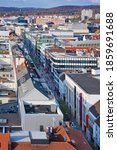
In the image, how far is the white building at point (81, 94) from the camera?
18.6 meters

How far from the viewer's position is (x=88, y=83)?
21.4 meters

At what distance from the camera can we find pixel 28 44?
55.2 metres

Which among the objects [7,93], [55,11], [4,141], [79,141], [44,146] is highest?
[4,141]

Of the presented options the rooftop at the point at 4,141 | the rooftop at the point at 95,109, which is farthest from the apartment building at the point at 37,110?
the rooftop at the point at 4,141

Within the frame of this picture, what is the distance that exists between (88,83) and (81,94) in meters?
1.77

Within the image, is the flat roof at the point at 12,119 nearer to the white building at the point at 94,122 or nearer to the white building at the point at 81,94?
the white building at the point at 94,122

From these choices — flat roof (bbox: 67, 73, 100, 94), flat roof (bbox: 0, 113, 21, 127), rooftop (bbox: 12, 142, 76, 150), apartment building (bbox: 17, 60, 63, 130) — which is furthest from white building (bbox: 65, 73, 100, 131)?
rooftop (bbox: 12, 142, 76, 150)

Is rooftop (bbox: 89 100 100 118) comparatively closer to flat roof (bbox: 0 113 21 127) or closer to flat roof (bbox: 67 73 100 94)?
flat roof (bbox: 67 73 100 94)

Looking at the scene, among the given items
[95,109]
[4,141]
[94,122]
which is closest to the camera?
[4,141]

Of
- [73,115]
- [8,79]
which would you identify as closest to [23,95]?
[73,115]

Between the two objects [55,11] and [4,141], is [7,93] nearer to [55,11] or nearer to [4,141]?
[4,141]

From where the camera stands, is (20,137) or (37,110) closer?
(20,137)

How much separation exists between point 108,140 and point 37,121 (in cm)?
957

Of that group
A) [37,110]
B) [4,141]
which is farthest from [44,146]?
[37,110]
